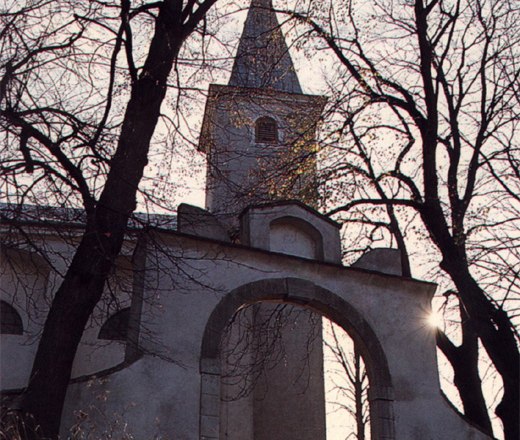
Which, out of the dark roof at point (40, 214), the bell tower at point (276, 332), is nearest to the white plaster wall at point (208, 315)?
the dark roof at point (40, 214)

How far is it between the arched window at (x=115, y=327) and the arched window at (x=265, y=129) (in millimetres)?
7367

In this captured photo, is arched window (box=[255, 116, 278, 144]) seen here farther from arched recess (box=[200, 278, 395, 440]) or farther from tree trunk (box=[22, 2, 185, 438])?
tree trunk (box=[22, 2, 185, 438])

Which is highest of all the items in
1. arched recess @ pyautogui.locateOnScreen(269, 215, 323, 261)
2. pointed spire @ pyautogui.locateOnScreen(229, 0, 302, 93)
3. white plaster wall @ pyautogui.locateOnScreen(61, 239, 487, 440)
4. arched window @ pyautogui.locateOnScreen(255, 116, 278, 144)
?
arched window @ pyautogui.locateOnScreen(255, 116, 278, 144)

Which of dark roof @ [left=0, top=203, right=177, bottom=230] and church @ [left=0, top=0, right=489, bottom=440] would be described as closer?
dark roof @ [left=0, top=203, right=177, bottom=230]

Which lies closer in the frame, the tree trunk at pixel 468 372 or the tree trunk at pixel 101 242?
the tree trunk at pixel 101 242

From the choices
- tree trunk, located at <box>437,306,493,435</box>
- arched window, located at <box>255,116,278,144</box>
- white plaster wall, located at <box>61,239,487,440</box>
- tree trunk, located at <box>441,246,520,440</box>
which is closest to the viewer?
white plaster wall, located at <box>61,239,487,440</box>

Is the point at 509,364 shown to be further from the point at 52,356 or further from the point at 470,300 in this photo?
the point at 52,356

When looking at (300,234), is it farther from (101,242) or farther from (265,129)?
(265,129)

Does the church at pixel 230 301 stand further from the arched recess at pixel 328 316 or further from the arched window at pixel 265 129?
the arched window at pixel 265 129

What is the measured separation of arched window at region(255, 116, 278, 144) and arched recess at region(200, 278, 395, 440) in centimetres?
1177

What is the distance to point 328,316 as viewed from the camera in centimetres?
1102

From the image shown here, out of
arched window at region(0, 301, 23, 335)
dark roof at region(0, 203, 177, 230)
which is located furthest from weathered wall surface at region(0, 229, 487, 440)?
arched window at region(0, 301, 23, 335)

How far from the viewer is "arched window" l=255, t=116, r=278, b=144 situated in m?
22.1

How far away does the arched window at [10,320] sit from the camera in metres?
16.4
